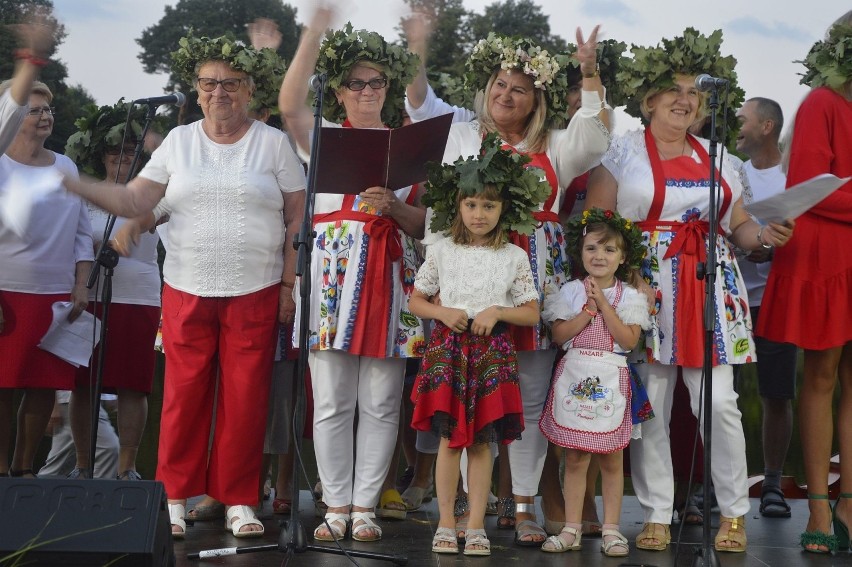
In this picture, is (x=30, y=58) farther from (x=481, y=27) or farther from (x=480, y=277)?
(x=481, y=27)

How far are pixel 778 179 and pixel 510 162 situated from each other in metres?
2.65

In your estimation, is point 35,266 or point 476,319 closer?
point 476,319

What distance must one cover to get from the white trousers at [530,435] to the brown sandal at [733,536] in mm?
802

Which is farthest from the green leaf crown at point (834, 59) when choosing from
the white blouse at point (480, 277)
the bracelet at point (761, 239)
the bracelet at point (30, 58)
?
the bracelet at point (30, 58)

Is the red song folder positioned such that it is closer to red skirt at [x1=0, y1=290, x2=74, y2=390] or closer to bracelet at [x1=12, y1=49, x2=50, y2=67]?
bracelet at [x1=12, y1=49, x2=50, y2=67]

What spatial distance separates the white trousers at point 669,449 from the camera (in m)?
5.11

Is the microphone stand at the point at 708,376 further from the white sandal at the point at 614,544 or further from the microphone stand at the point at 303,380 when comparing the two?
Result: the microphone stand at the point at 303,380

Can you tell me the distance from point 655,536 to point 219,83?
8.92 ft

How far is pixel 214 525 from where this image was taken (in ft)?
18.3

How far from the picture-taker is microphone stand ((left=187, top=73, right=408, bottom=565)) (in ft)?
14.7

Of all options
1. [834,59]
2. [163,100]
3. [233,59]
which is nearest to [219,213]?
[163,100]

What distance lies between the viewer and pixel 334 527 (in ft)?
16.8

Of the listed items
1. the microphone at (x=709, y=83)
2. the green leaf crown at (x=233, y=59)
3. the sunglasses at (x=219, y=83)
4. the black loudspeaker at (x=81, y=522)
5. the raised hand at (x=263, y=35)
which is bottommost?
the black loudspeaker at (x=81, y=522)

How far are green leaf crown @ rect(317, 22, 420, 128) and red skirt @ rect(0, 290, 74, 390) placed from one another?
179 cm
